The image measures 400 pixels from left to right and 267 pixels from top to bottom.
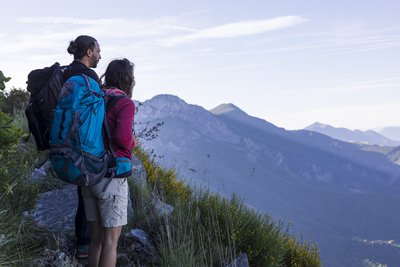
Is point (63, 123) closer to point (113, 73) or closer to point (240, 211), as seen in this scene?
point (113, 73)

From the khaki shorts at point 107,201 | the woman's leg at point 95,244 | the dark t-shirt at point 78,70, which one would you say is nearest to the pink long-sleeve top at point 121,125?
the khaki shorts at point 107,201

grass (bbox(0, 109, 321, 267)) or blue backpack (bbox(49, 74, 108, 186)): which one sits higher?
blue backpack (bbox(49, 74, 108, 186))

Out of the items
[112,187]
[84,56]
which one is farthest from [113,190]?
[84,56]

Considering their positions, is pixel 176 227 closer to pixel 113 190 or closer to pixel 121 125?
pixel 113 190

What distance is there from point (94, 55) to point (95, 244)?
5.04 ft

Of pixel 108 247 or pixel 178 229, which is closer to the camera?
pixel 108 247

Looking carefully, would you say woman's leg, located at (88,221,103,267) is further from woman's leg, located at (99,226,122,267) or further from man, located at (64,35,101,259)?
man, located at (64,35,101,259)

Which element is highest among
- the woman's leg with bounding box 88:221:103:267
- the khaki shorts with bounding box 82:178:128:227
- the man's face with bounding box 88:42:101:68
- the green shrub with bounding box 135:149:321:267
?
the man's face with bounding box 88:42:101:68

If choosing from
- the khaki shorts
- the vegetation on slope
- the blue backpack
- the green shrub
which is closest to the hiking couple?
the khaki shorts

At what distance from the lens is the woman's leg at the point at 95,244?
3.75 m

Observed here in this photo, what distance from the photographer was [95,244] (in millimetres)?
3814

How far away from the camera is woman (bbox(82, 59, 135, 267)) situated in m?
3.57

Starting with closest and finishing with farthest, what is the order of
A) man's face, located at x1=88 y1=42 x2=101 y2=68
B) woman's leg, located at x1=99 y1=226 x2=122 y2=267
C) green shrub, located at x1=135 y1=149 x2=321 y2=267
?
woman's leg, located at x1=99 y1=226 x2=122 y2=267 < man's face, located at x1=88 y1=42 x2=101 y2=68 < green shrub, located at x1=135 y1=149 x2=321 y2=267

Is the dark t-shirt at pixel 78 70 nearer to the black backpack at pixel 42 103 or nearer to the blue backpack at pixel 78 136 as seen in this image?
the black backpack at pixel 42 103
